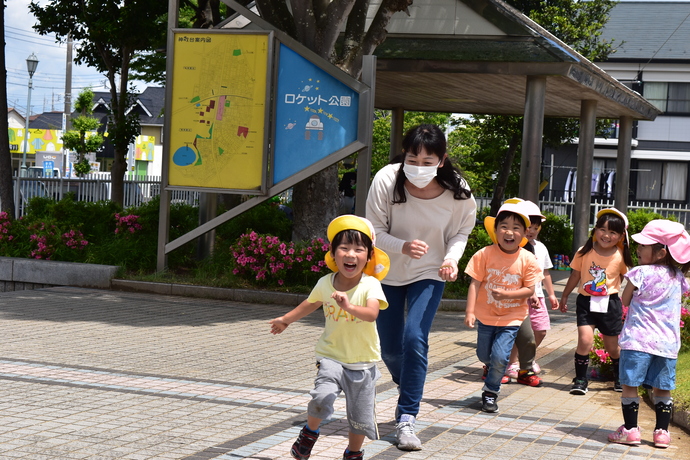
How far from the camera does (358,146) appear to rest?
464 inches

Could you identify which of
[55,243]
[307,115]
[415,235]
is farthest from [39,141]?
[415,235]

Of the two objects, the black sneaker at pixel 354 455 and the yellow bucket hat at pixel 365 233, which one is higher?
the yellow bucket hat at pixel 365 233

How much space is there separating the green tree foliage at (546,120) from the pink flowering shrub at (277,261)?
42.6ft

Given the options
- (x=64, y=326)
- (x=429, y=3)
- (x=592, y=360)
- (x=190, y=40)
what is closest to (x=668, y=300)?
(x=592, y=360)

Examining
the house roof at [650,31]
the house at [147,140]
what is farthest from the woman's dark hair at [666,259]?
the house at [147,140]

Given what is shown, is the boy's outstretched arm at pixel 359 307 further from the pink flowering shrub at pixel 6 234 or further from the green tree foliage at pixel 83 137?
the green tree foliage at pixel 83 137

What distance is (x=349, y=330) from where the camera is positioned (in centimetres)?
462

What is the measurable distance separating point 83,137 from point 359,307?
42.2 metres

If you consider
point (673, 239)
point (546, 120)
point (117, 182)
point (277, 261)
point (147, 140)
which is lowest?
point (277, 261)

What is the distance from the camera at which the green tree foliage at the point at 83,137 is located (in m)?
42.8

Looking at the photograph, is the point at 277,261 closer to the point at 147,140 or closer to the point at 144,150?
the point at 144,150

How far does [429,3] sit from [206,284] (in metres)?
6.09

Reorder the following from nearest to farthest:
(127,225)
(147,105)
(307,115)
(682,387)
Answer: (682,387), (307,115), (127,225), (147,105)

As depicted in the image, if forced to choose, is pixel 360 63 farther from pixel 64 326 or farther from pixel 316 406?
pixel 316 406
